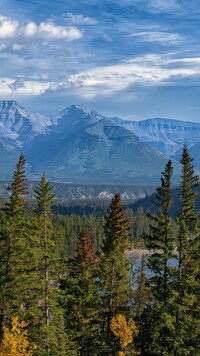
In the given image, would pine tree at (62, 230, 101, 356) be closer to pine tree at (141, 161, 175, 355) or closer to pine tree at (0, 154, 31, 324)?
pine tree at (0, 154, 31, 324)

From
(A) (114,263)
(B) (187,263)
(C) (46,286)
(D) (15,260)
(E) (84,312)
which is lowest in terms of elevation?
(E) (84,312)

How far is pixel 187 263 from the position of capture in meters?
38.8

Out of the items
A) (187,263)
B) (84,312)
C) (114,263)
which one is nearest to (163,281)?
(187,263)

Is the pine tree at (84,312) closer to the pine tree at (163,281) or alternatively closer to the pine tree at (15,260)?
the pine tree at (15,260)

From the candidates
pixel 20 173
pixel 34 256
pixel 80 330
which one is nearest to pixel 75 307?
pixel 80 330

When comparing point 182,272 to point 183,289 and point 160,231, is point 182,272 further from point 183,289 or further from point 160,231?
point 160,231

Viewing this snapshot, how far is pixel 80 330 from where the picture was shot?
48.9 meters

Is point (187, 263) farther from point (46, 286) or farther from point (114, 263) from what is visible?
point (46, 286)

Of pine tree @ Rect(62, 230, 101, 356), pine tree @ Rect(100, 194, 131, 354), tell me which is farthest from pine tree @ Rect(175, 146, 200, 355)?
pine tree @ Rect(62, 230, 101, 356)

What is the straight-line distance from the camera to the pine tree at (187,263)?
3834 centimetres

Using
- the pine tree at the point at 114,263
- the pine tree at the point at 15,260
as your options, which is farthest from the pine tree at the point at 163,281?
the pine tree at the point at 15,260

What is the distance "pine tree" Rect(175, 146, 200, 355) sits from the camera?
3834cm

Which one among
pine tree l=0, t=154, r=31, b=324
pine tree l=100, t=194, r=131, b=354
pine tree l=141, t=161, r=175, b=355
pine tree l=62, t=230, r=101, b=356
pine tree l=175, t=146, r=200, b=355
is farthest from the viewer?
pine tree l=62, t=230, r=101, b=356

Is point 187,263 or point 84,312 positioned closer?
point 187,263
